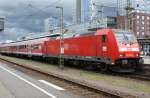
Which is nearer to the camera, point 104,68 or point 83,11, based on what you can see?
point 104,68

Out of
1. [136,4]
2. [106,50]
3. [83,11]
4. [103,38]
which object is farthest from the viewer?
[136,4]

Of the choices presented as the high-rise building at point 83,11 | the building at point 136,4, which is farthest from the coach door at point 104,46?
the building at point 136,4

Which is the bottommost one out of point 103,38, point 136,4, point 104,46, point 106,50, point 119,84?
point 119,84

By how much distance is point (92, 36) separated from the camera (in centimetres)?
2839

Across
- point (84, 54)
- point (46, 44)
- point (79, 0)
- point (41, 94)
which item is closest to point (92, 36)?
point (84, 54)

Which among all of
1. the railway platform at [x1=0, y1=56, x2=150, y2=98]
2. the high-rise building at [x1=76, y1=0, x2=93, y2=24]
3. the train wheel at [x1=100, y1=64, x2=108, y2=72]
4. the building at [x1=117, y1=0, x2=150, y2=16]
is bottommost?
the railway platform at [x1=0, y1=56, x2=150, y2=98]

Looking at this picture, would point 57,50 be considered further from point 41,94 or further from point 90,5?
point 41,94

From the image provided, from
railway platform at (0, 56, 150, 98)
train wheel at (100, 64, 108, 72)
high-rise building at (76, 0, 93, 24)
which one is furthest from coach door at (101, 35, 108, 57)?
high-rise building at (76, 0, 93, 24)

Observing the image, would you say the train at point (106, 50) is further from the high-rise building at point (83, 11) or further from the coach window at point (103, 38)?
the high-rise building at point (83, 11)

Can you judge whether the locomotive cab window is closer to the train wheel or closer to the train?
the train

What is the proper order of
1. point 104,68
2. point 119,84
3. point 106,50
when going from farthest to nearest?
point 104,68 < point 106,50 < point 119,84

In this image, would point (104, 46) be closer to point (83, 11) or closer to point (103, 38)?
point (103, 38)

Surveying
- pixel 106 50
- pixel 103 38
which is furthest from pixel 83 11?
pixel 106 50

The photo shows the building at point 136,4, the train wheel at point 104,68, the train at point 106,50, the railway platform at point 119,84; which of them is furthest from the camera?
the building at point 136,4
